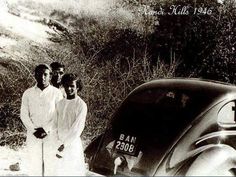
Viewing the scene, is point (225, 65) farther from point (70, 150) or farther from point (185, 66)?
point (70, 150)

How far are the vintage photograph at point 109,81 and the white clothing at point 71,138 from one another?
0.01 meters

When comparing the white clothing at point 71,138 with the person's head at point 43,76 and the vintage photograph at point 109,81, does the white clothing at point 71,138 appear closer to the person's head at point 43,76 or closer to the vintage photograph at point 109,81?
the vintage photograph at point 109,81

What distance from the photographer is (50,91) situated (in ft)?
14.5

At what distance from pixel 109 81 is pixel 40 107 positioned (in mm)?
1333

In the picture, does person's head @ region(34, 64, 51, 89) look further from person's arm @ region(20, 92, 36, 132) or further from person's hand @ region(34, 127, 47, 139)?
person's hand @ region(34, 127, 47, 139)

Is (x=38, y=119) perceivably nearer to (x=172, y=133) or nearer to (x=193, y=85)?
(x=172, y=133)

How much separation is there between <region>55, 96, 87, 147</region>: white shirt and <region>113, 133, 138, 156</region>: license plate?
0.42m

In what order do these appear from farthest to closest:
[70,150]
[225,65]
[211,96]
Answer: [225,65] < [70,150] < [211,96]

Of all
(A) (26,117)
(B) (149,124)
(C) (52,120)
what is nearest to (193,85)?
(B) (149,124)

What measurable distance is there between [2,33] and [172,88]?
270cm

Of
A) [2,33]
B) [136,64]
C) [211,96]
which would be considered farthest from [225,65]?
[2,33]

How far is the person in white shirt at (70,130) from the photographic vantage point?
4.06 m

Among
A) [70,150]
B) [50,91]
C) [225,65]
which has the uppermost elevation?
[225,65]

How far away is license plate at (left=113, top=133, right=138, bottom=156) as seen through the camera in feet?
12.7
